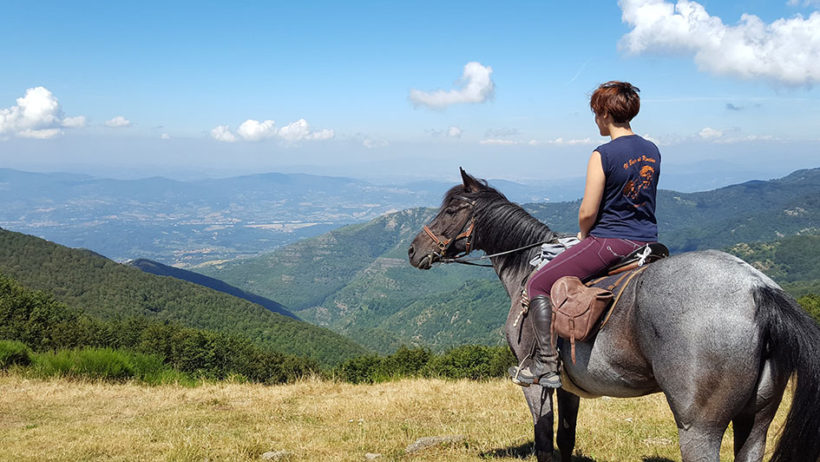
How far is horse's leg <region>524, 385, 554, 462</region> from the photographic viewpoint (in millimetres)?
5016

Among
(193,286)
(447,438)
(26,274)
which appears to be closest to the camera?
(447,438)

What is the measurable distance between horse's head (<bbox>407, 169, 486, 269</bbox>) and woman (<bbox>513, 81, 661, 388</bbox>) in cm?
160

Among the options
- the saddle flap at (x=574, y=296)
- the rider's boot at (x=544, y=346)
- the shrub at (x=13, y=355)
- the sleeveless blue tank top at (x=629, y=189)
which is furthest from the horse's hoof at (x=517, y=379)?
the shrub at (x=13, y=355)

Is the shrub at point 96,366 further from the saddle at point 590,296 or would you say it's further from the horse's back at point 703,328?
the horse's back at point 703,328

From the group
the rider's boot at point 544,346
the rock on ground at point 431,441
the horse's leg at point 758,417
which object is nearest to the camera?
the horse's leg at point 758,417

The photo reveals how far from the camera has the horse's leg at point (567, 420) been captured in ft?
18.1

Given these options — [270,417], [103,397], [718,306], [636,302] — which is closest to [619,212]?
[636,302]

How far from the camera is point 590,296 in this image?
4012 millimetres

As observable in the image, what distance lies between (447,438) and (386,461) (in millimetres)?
998

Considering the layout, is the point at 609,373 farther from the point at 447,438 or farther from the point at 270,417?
the point at 270,417

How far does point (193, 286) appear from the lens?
10231 cm

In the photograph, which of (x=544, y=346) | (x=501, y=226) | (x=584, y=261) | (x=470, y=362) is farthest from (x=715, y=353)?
(x=470, y=362)

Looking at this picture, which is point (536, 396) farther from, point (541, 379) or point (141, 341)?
point (141, 341)

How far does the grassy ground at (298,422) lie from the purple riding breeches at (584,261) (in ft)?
9.07
